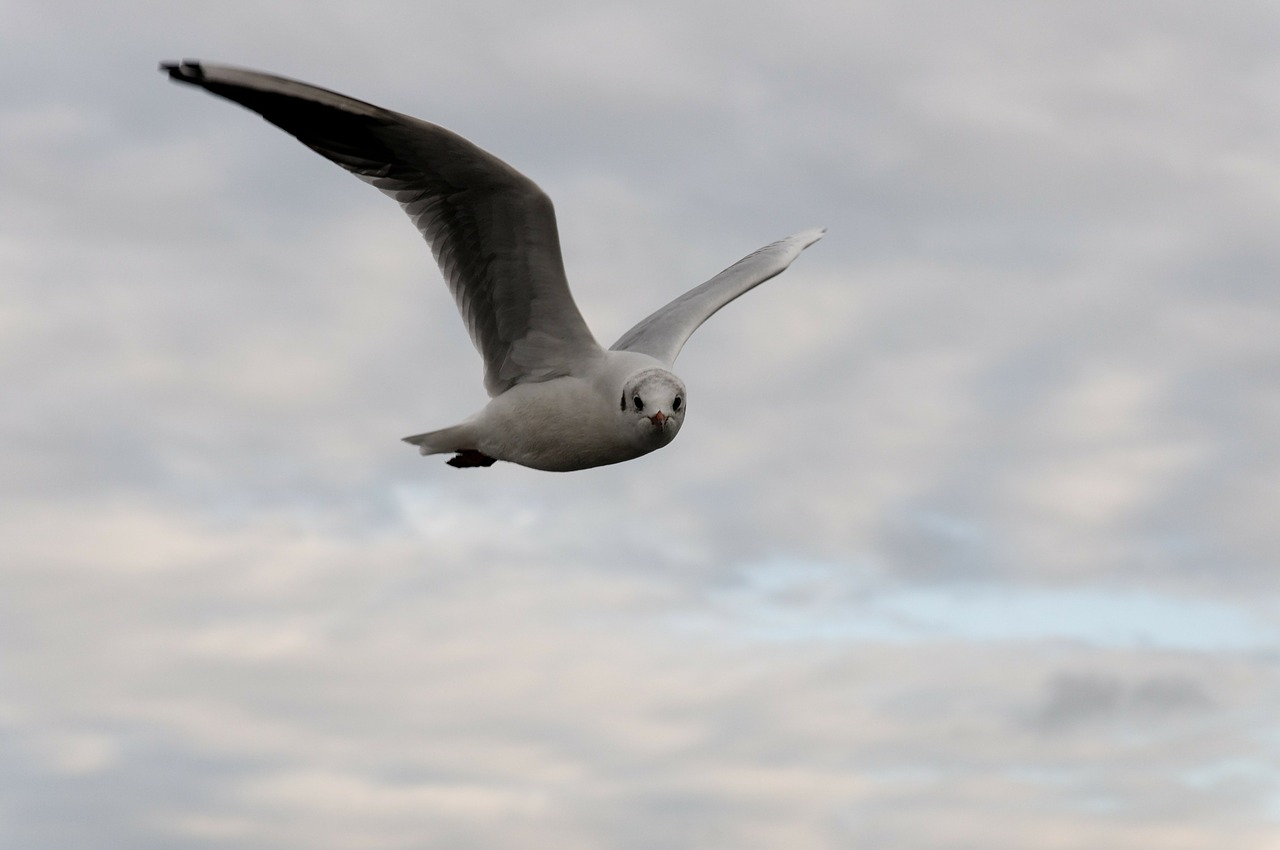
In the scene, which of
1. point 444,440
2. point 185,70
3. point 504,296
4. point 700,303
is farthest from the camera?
point 700,303

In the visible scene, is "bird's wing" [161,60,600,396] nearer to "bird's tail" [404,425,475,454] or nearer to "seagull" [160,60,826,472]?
"seagull" [160,60,826,472]

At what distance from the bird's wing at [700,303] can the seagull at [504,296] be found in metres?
0.21

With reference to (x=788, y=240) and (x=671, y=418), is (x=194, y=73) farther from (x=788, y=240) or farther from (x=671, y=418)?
(x=788, y=240)

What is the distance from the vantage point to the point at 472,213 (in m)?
15.8

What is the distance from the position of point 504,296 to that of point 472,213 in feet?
3.26

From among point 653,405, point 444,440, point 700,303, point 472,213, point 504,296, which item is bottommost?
point 653,405

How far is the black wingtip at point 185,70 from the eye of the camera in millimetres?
12953

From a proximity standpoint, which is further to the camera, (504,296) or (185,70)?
(504,296)

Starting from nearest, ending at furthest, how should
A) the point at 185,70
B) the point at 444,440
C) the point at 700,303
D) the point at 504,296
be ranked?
the point at 185,70 < the point at 504,296 < the point at 444,440 < the point at 700,303

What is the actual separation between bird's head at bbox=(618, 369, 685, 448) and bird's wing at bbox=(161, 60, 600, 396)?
4.98 ft

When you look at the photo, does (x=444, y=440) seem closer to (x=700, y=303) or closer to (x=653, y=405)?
(x=653, y=405)

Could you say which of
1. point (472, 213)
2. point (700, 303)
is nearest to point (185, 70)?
point (472, 213)

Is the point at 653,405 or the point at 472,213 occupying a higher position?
the point at 472,213

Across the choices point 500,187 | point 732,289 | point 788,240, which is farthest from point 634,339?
point 788,240
